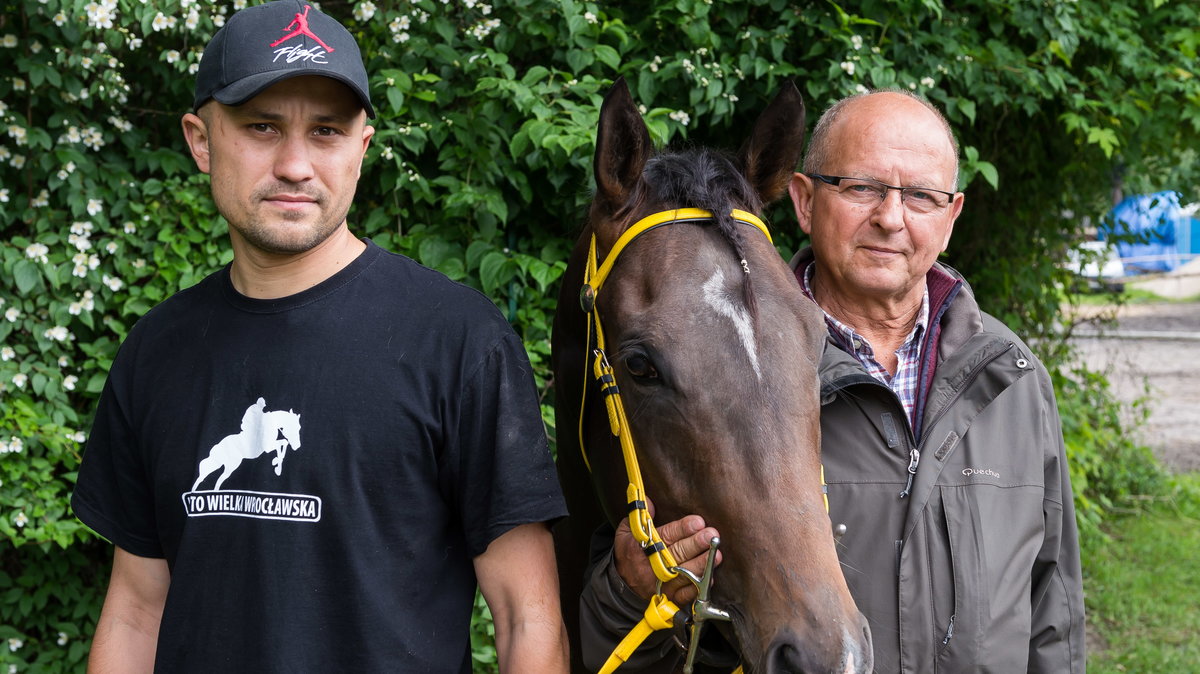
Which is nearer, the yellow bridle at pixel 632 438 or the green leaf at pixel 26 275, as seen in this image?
the yellow bridle at pixel 632 438

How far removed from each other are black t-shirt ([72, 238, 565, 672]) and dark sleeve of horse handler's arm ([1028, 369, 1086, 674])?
1.28 meters

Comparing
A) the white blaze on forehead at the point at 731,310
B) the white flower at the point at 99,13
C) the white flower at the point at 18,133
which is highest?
the white flower at the point at 99,13

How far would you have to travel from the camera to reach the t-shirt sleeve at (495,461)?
174 centimetres

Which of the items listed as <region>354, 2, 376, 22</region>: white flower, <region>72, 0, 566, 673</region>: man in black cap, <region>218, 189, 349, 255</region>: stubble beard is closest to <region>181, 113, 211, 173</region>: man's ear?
<region>72, 0, 566, 673</region>: man in black cap

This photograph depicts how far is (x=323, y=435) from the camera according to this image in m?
1.73

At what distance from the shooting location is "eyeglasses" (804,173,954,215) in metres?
2.37

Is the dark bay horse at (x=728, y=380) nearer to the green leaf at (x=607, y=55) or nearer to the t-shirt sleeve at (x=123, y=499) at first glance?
the t-shirt sleeve at (x=123, y=499)

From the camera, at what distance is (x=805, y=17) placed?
4.22 metres

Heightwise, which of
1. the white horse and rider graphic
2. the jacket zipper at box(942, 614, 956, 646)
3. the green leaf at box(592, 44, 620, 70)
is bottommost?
the jacket zipper at box(942, 614, 956, 646)

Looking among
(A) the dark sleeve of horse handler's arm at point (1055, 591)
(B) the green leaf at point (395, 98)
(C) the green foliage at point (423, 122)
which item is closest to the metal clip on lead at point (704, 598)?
(A) the dark sleeve of horse handler's arm at point (1055, 591)

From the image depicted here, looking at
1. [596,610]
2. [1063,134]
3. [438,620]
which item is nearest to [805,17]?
[1063,134]

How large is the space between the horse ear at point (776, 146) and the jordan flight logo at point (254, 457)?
4.01 feet

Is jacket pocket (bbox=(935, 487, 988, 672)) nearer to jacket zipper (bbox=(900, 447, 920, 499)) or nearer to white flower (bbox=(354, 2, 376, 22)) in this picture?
jacket zipper (bbox=(900, 447, 920, 499))

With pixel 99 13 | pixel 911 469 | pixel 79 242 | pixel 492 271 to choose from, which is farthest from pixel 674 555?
pixel 79 242
